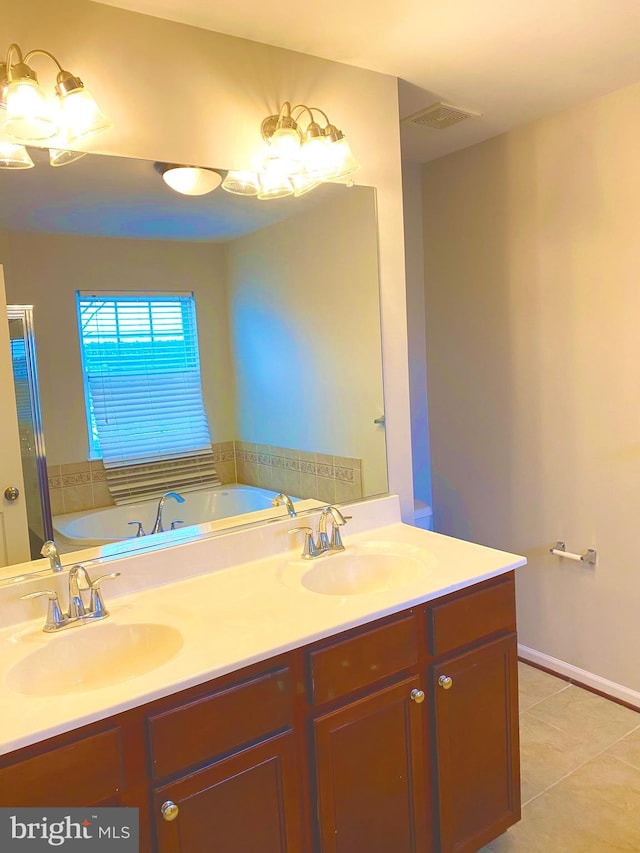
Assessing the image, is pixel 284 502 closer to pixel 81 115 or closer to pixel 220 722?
pixel 220 722

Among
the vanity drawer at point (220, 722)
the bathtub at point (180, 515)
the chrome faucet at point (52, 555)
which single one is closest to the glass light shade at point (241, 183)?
the bathtub at point (180, 515)

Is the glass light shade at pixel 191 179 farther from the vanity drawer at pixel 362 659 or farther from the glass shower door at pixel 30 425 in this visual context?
the vanity drawer at pixel 362 659

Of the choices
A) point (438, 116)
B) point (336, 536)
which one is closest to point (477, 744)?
point (336, 536)

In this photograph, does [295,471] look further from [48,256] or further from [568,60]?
[568,60]

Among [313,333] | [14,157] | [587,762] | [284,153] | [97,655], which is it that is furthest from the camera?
[587,762]

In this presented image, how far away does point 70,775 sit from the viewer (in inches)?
47.4

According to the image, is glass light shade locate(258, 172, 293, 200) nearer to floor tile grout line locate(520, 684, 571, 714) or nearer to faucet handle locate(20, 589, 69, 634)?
faucet handle locate(20, 589, 69, 634)

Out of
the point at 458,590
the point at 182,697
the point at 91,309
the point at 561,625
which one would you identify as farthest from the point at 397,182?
the point at 561,625

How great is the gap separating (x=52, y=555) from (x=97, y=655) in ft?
1.02

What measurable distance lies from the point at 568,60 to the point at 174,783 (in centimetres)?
239

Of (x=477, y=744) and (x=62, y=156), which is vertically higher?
(x=62, y=156)

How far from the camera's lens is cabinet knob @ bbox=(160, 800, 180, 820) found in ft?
4.28

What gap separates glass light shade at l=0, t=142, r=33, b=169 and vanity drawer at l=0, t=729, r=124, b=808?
4.38 ft

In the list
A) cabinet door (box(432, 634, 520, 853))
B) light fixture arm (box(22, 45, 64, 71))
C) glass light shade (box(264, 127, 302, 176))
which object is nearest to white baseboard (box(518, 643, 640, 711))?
cabinet door (box(432, 634, 520, 853))
